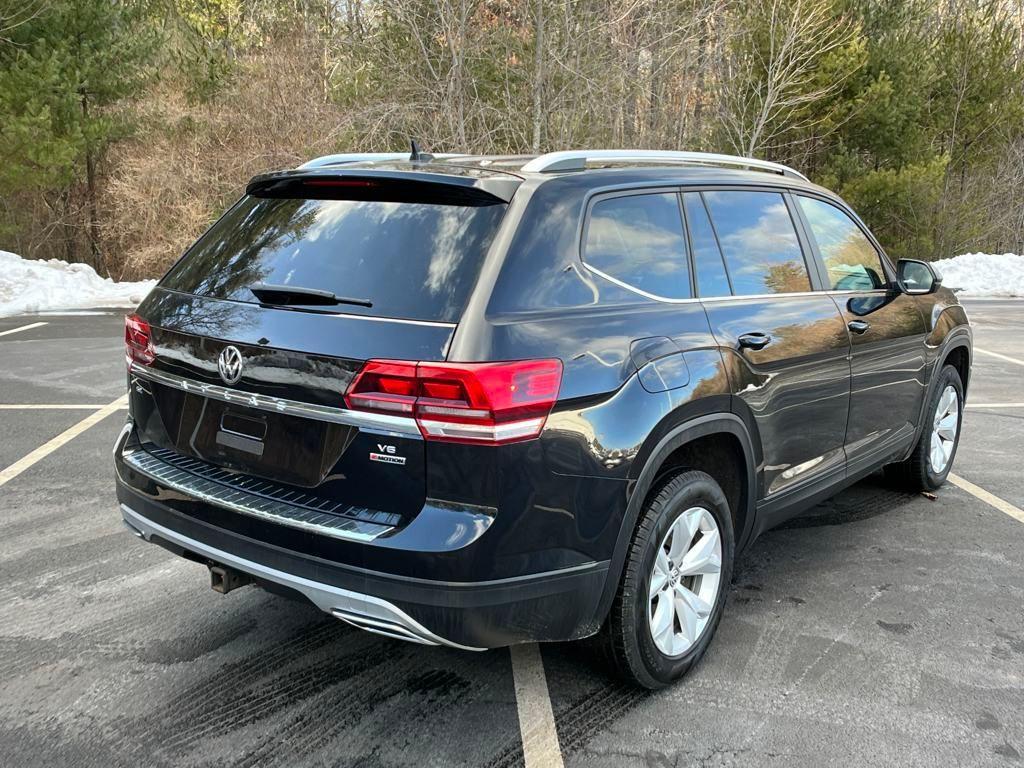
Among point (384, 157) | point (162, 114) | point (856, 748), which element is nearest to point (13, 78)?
point (162, 114)

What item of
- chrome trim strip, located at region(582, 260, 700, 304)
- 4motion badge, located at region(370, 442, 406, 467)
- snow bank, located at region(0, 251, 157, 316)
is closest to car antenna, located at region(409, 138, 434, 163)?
chrome trim strip, located at region(582, 260, 700, 304)

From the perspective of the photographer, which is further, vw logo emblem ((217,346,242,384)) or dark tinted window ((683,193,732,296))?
dark tinted window ((683,193,732,296))

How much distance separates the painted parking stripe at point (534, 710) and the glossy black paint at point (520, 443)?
15.8 inches

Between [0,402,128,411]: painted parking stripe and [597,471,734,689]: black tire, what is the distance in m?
5.44

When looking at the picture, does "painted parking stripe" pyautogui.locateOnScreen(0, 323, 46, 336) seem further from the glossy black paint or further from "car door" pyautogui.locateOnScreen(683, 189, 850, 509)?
"car door" pyautogui.locateOnScreen(683, 189, 850, 509)

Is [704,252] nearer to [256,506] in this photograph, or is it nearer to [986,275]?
[256,506]

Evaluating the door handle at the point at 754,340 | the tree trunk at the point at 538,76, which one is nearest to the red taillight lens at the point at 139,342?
the door handle at the point at 754,340

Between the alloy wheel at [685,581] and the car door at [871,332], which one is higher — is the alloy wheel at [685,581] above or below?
below

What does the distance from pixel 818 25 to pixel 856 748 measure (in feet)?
61.5

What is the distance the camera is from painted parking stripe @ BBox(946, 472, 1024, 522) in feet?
16.2

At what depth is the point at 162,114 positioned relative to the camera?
61.7 ft

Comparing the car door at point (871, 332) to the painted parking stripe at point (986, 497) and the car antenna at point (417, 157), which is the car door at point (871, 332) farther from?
the car antenna at point (417, 157)

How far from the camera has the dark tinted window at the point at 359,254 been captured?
2.50 metres

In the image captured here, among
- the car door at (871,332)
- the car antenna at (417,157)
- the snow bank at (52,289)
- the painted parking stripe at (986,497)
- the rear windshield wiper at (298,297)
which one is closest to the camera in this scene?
the rear windshield wiper at (298,297)
